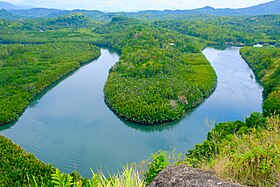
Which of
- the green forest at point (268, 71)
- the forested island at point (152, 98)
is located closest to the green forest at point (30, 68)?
the forested island at point (152, 98)

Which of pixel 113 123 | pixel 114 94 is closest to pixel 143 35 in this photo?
pixel 114 94

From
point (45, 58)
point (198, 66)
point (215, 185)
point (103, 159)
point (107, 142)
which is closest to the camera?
point (215, 185)

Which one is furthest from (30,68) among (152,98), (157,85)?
(152,98)

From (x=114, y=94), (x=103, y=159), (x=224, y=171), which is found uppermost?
(x=224, y=171)

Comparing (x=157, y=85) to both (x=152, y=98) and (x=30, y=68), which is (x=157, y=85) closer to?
(x=152, y=98)

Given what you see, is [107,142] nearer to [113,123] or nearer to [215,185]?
[113,123]

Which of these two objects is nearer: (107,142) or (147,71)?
(107,142)

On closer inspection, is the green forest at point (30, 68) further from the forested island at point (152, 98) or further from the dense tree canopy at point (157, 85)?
the dense tree canopy at point (157, 85)
